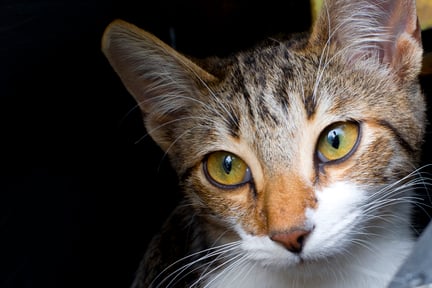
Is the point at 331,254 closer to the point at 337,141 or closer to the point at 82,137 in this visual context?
the point at 337,141

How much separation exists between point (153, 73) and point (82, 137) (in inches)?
A: 18.7

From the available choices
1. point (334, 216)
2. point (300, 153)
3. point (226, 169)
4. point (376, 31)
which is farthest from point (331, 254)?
point (376, 31)

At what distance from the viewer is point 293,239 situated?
140 cm

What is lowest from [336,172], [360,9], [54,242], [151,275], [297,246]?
[151,275]

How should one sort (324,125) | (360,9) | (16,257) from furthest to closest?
(16,257)
(360,9)
(324,125)

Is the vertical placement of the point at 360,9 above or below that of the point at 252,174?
above

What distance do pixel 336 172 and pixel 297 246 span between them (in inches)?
7.7

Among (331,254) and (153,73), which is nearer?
(331,254)

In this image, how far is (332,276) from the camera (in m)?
1.64

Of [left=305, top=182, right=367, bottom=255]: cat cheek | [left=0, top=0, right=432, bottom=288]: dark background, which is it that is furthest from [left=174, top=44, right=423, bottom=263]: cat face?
[left=0, top=0, right=432, bottom=288]: dark background

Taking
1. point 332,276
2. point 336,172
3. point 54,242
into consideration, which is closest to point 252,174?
point 336,172

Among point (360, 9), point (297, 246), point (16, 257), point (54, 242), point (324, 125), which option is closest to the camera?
point (297, 246)

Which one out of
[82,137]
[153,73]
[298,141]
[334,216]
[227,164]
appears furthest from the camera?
[82,137]

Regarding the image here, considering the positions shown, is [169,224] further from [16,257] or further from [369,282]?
[369,282]
